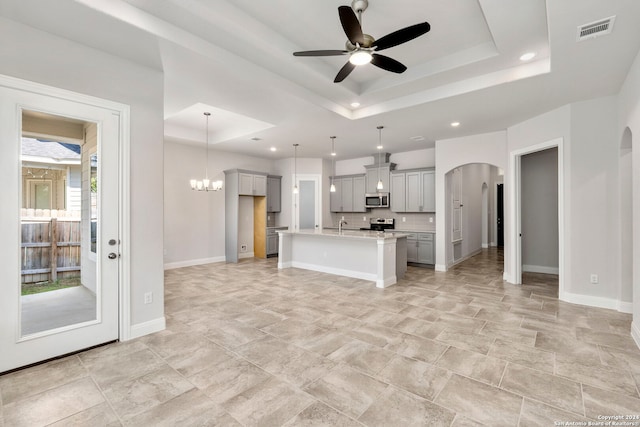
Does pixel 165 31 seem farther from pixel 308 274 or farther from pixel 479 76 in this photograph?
pixel 308 274

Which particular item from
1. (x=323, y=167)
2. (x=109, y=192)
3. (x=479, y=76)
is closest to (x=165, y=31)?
(x=109, y=192)

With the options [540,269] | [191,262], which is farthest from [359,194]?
[191,262]

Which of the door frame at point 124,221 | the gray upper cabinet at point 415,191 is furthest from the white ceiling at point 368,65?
the gray upper cabinet at point 415,191

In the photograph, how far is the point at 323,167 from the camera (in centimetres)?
889

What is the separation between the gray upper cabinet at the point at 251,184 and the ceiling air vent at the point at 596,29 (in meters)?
6.80

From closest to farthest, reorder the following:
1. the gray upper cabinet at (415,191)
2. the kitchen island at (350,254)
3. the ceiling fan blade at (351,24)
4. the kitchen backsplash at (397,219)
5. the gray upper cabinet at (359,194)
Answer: the ceiling fan blade at (351,24) < the kitchen island at (350,254) < the gray upper cabinet at (415,191) < the kitchen backsplash at (397,219) < the gray upper cabinet at (359,194)

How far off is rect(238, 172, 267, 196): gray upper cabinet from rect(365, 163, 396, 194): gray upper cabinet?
295cm

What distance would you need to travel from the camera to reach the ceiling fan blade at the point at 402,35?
235cm

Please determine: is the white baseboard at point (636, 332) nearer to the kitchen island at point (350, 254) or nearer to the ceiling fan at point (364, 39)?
the kitchen island at point (350, 254)

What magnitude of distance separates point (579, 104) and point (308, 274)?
17.4ft

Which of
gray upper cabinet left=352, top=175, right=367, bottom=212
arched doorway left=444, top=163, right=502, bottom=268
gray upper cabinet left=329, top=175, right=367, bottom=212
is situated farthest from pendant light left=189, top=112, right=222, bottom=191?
arched doorway left=444, top=163, right=502, bottom=268

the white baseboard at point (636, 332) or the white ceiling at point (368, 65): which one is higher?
the white ceiling at point (368, 65)

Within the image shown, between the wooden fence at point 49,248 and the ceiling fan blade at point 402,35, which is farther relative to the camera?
the wooden fence at point 49,248

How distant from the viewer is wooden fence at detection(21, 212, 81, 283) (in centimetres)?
261
